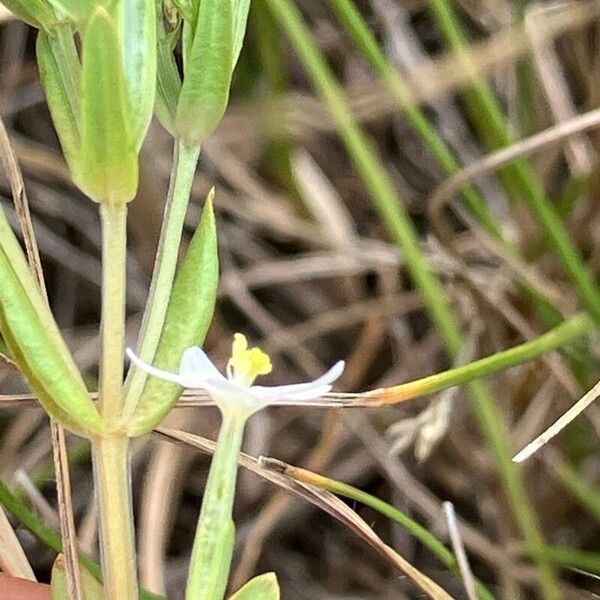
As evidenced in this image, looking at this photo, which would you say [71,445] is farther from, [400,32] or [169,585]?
[400,32]

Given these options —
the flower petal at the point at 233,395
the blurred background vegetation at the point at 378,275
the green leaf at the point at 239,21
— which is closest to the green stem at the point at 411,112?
the blurred background vegetation at the point at 378,275

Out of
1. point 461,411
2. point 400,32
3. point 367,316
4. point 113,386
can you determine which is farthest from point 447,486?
point 113,386

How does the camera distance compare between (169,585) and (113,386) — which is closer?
(113,386)

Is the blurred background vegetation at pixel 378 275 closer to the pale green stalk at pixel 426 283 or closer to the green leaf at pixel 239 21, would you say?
the pale green stalk at pixel 426 283

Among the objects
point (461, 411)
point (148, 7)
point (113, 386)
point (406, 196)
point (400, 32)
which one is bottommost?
point (113, 386)

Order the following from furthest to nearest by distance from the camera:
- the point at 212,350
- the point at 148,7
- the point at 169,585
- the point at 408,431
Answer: the point at 212,350
the point at 169,585
the point at 408,431
the point at 148,7
